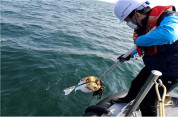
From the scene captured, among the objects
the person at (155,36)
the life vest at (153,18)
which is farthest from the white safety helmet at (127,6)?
the life vest at (153,18)

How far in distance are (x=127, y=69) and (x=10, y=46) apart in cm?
613

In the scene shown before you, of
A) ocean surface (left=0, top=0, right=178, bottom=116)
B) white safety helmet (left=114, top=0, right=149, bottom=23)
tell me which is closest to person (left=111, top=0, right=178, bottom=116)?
white safety helmet (left=114, top=0, right=149, bottom=23)

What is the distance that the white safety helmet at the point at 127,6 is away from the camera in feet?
8.80

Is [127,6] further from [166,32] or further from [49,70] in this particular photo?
[49,70]

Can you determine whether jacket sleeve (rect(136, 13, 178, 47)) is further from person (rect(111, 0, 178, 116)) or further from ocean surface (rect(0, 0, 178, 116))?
ocean surface (rect(0, 0, 178, 116))

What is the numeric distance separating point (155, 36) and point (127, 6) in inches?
31.7

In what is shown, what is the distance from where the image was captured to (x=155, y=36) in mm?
2373

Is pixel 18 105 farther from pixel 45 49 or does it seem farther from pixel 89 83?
pixel 45 49

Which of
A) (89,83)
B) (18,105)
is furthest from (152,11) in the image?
(18,105)

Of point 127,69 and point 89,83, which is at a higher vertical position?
point 89,83

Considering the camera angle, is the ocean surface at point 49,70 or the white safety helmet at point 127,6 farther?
the ocean surface at point 49,70

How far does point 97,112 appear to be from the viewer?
11.2ft

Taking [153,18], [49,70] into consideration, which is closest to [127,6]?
[153,18]

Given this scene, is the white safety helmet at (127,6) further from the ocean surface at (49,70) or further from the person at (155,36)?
the ocean surface at (49,70)
